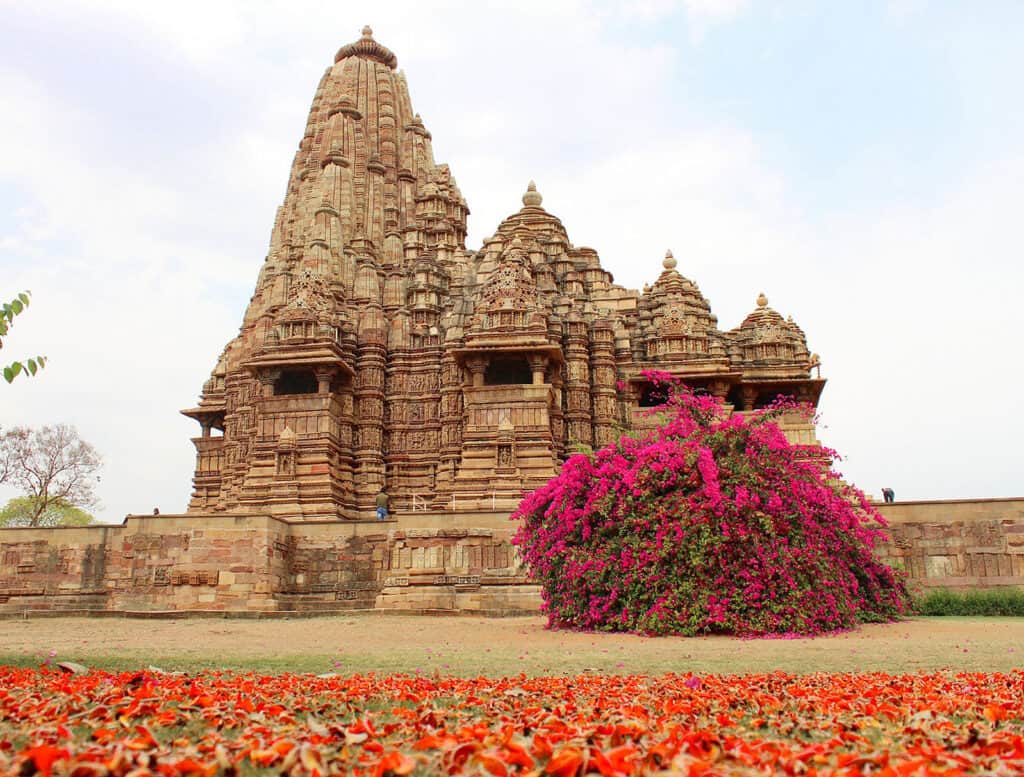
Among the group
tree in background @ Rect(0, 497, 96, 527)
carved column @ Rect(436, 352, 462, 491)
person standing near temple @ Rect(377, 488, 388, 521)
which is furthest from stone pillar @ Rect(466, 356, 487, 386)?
tree in background @ Rect(0, 497, 96, 527)

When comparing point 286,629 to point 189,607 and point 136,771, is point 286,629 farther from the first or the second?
point 136,771

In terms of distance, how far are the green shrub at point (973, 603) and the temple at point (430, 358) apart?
11.0 m

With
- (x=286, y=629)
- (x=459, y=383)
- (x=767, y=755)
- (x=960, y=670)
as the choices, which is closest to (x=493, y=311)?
(x=459, y=383)

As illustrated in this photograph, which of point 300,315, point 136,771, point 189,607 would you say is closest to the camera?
point 136,771

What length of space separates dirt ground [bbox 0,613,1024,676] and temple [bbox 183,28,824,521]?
459 inches

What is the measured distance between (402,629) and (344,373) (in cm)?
1682

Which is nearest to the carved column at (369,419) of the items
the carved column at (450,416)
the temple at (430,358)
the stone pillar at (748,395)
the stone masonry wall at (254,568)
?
the temple at (430,358)

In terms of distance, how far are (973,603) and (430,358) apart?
793 inches

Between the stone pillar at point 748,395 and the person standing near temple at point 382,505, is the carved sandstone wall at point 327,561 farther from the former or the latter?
the stone pillar at point 748,395

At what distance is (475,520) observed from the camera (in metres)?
20.8

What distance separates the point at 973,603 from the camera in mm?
17922

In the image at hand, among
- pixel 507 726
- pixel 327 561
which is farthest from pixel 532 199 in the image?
pixel 507 726

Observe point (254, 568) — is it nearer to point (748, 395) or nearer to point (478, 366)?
point (478, 366)

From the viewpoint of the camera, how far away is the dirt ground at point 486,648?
8.58m
